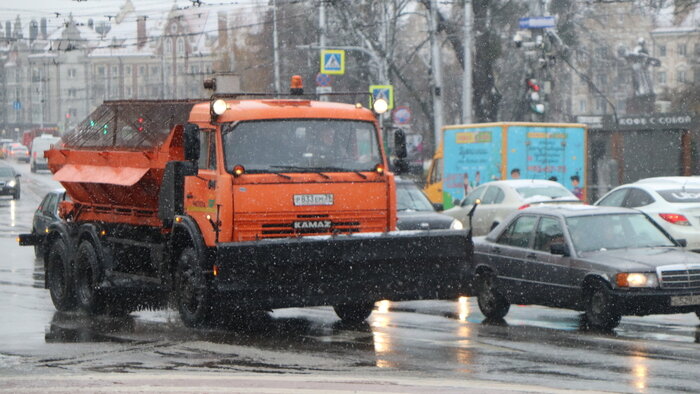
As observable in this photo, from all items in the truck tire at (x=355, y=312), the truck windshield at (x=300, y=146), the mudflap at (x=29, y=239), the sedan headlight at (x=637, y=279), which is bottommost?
the truck tire at (x=355, y=312)

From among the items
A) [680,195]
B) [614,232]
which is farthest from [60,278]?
[680,195]

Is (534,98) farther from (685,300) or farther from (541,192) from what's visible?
(685,300)

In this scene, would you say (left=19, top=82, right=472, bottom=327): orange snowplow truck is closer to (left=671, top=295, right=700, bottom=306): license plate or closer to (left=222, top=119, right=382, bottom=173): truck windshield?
(left=222, top=119, right=382, bottom=173): truck windshield

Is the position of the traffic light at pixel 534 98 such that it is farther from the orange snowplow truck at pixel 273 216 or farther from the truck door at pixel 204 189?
the truck door at pixel 204 189

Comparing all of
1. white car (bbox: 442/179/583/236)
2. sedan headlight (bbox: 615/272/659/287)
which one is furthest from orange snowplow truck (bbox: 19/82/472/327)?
white car (bbox: 442/179/583/236)

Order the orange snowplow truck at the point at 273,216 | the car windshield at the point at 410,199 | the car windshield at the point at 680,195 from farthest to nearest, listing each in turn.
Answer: the car windshield at the point at 410,199, the car windshield at the point at 680,195, the orange snowplow truck at the point at 273,216

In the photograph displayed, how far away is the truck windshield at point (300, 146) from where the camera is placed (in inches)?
531

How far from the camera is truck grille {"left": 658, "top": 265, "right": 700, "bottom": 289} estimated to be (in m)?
13.3

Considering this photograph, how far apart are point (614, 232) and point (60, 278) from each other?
6.95 meters

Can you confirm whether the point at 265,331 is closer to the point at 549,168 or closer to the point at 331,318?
the point at 331,318

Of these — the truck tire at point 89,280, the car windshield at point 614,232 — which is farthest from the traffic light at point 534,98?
the truck tire at point 89,280

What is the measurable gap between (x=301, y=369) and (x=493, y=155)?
65.5ft

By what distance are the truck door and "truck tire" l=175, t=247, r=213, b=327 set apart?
0.99 ft

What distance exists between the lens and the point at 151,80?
508 ft
